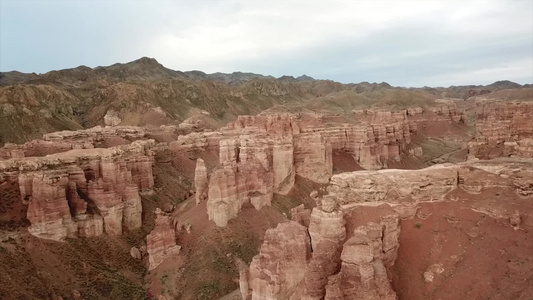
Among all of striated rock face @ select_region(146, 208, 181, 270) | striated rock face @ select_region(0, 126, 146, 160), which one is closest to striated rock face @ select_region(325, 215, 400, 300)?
striated rock face @ select_region(146, 208, 181, 270)

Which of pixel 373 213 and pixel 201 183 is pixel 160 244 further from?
pixel 373 213

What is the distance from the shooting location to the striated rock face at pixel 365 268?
85.7ft

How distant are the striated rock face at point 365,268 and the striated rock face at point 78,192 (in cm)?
3367

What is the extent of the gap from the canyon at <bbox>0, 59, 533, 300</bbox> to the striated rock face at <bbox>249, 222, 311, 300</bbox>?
0.10m

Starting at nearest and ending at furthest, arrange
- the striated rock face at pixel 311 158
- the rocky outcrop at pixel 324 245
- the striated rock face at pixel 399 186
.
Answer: the rocky outcrop at pixel 324 245
the striated rock face at pixel 399 186
the striated rock face at pixel 311 158

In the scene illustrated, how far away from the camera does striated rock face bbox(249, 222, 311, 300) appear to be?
32844 millimetres

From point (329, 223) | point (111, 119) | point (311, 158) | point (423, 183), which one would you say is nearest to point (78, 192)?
point (311, 158)

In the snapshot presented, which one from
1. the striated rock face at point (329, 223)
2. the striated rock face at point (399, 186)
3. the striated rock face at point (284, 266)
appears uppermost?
the striated rock face at point (399, 186)

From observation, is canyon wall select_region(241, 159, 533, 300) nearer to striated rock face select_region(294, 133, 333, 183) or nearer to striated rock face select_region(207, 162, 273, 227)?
striated rock face select_region(207, 162, 273, 227)

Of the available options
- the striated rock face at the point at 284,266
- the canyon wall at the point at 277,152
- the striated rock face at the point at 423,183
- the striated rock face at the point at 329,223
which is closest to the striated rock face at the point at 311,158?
the canyon wall at the point at 277,152

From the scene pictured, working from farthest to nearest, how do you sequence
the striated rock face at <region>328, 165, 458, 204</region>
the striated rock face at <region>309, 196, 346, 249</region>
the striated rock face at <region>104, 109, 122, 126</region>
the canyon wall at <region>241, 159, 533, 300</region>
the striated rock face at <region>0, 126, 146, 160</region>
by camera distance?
the striated rock face at <region>104, 109, 122, 126</region>, the striated rock face at <region>0, 126, 146, 160</region>, the striated rock face at <region>328, 165, 458, 204</region>, the striated rock face at <region>309, 196, 346, 249</region>, the canyon wall at <region>241, 159, 533, 300</region>

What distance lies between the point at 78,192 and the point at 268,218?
23.3 meters

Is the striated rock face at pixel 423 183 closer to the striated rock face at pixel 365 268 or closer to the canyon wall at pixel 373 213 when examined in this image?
the canyon wall at pixel 373 213

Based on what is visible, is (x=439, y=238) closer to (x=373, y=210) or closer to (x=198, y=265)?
(x=373, y=210)
